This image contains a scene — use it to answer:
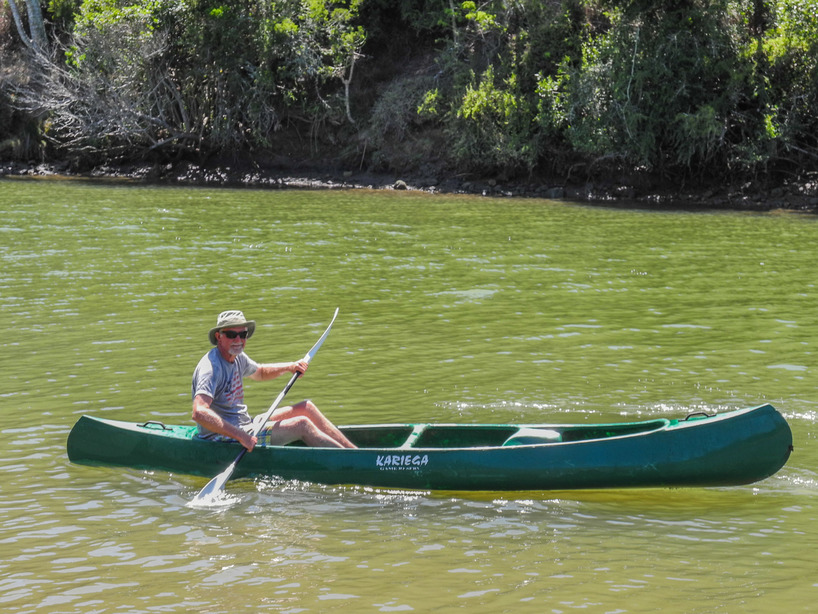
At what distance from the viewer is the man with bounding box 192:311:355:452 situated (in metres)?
7.91

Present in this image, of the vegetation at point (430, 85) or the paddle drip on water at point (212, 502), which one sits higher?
the vegetation at point (430, 85)

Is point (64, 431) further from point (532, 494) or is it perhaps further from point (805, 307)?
point (805, 307)

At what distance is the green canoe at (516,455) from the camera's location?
295 inches

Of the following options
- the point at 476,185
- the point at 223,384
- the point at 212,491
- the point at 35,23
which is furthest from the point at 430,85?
the point at 212,491

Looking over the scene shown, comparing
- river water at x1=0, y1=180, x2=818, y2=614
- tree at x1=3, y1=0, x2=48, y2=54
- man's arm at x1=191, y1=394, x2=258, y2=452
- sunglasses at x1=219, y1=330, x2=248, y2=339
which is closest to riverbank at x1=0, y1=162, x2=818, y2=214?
tree at x1=3, y1=0, x2=48, y2=54

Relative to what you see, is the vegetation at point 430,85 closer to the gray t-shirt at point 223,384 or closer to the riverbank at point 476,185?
the riverbank at point 476,185

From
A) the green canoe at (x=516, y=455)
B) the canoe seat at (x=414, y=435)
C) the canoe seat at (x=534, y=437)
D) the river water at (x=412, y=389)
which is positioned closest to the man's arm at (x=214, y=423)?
the green canoe at (x=516, y=455)

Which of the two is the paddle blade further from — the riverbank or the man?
the riverbank

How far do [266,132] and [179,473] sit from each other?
26779 mm

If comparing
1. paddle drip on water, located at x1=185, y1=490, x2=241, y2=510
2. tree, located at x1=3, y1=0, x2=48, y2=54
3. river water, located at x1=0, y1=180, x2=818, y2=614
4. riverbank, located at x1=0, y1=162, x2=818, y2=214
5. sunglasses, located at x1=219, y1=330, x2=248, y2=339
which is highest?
tree, located at x1=3, y1=0, x2=48, y2=54

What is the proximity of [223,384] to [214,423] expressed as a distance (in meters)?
0.34

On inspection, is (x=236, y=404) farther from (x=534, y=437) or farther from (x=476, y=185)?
(x=476, y=185)

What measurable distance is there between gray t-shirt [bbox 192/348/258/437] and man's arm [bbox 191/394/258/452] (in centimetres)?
7

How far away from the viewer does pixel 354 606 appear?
5.90m
